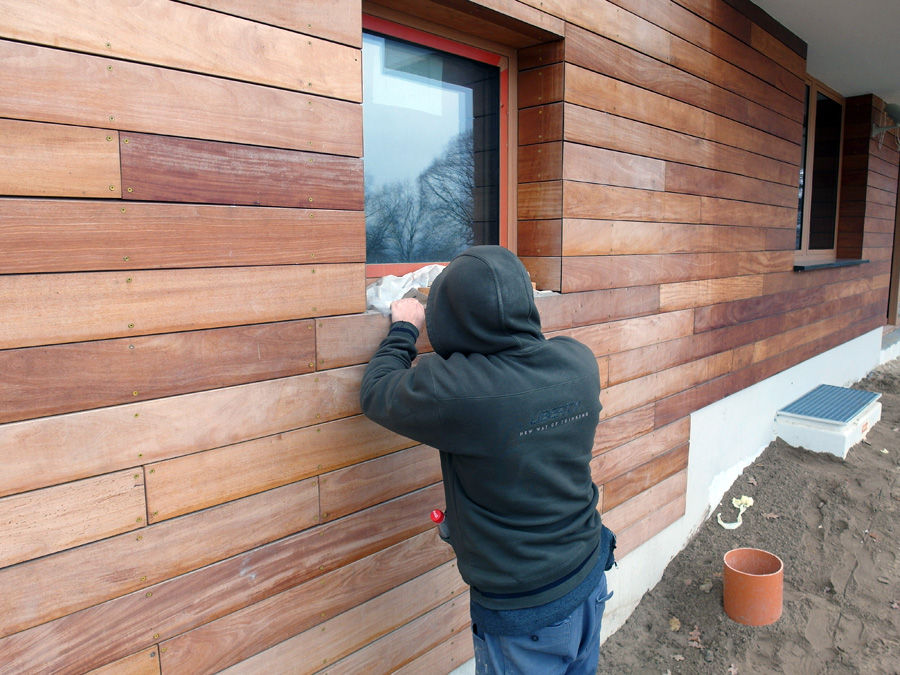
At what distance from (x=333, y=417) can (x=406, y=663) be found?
0.90 meters

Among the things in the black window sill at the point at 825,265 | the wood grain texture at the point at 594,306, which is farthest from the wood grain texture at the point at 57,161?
the black window sill at the point at 825,265

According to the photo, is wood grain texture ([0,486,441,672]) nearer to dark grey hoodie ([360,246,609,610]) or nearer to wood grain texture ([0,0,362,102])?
dark grey hoodie ([360,246,609,610])

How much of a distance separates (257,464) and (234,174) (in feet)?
2.30

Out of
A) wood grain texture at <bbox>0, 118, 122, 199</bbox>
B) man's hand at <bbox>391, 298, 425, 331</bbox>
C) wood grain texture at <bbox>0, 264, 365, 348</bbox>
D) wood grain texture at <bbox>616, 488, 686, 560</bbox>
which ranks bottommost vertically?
wood grain texture at <bbox>616, 488, 686, 560</bbox>

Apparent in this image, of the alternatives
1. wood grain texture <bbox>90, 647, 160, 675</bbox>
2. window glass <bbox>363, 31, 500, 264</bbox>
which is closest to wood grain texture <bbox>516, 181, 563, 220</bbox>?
window glass <bbox>363, 31, 500, 264</bbox>

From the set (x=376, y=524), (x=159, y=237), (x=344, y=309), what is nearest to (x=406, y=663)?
(x=376, y=524)

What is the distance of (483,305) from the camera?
1.51m

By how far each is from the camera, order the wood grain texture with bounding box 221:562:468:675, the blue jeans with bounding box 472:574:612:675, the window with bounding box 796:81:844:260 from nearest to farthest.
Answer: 1. the blue jeans with bounding box 472:574:612:675
2. the wood grain texture with bounding box 221:562:468:675
3. the window with bounding box 796:81:844:260

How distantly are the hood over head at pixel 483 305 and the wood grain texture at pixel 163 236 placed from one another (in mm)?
360

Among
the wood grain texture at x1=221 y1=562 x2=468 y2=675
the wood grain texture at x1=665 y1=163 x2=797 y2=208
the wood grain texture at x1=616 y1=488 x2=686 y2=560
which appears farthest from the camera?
the wood grain texture at x1=665 y1=163 x2=797 y2=208

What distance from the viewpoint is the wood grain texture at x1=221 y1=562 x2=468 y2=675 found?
1770 mm

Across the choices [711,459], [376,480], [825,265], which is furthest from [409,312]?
[825,265]

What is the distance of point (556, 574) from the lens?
1673 mm

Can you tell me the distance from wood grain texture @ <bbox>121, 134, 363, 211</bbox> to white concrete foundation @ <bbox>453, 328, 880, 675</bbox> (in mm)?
1696
